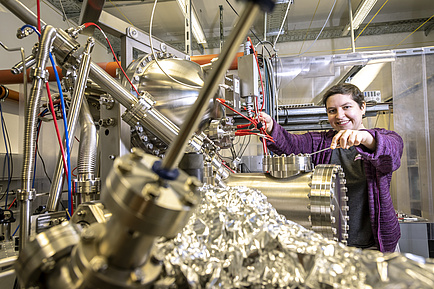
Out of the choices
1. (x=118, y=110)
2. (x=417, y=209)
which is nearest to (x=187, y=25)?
(x=118, y=110)

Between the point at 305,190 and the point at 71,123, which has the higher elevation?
the point at 71,123

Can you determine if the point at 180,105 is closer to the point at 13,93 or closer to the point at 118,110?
the point at 118,110

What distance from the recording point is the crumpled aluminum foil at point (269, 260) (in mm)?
287

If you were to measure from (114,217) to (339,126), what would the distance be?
1.37m

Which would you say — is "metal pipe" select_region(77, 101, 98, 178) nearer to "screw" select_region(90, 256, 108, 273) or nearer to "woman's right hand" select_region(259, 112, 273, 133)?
"screw" select_region(90, 256, 108, 273)

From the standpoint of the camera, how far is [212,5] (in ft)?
11.7

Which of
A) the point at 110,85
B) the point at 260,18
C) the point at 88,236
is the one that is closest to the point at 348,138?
the point at 110,85

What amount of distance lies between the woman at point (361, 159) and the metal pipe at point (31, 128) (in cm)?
82

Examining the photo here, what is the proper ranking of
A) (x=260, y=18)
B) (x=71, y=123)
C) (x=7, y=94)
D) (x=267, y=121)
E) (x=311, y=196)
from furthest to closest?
(x=260, y=18), (x=7, y=94), (x=267, y=121), (x=311, y=196), (x=71, y=123)

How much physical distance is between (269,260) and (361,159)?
1.06 m

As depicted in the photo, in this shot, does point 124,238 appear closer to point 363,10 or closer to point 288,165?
point 288,165

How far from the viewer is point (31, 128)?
51 centimetres

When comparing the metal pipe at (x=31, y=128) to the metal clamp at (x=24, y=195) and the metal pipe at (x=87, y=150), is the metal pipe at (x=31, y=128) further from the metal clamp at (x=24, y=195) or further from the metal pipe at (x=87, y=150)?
the metal pipe at (x=87, y=150)

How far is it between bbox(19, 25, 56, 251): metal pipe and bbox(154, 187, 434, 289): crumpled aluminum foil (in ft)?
1.05
